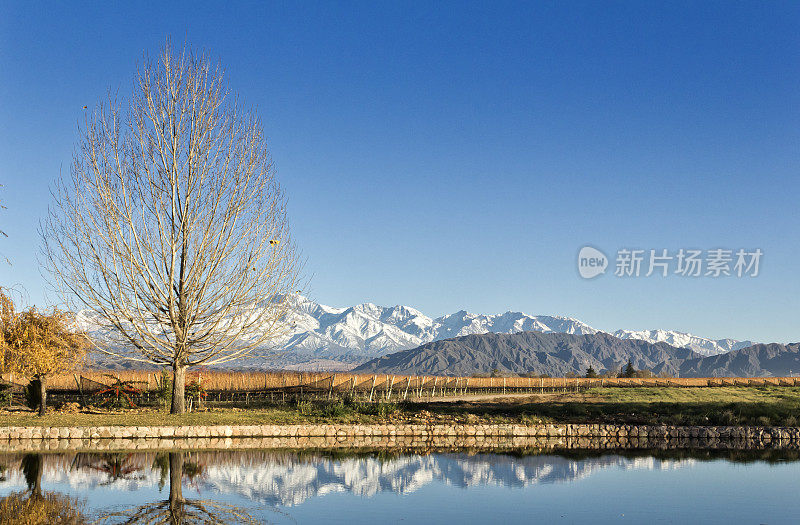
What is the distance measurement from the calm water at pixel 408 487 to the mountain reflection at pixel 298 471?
0.06ft

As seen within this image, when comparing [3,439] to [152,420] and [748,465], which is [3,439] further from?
[748,465]

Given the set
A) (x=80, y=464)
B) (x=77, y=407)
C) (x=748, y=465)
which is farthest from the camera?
(x=77, y=407)

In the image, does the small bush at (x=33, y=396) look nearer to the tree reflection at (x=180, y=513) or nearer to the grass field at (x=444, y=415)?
the grass field at (x=444, y=415)

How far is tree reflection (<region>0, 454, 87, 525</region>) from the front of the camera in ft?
29.5

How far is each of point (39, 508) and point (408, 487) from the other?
5380 mm

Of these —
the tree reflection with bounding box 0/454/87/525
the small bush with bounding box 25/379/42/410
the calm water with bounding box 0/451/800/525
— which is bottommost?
the calm water with bounding box 0/451/800/525

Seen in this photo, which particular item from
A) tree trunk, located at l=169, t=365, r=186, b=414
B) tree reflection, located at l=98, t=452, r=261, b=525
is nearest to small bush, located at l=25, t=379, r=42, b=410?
A: tree trunk, located at l=169, t=365, r=186, b=414

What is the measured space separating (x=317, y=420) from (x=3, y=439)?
727 cm

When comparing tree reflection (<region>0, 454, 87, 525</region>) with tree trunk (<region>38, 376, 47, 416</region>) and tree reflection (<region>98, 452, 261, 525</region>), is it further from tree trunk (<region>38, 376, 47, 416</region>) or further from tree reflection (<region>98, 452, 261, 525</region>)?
tree trunk (<region>38, 376, 47, 416</region>)

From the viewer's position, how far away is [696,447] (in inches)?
700

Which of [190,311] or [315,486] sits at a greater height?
[190,311]

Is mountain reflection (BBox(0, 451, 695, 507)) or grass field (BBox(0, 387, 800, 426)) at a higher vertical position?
grass field (BBox(0, 387, 800, 426))

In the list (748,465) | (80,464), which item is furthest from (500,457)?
(80,464)

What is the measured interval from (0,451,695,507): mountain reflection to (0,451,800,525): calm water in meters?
0.02
